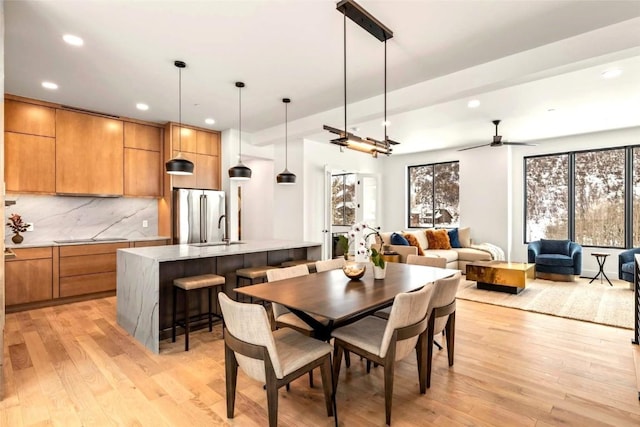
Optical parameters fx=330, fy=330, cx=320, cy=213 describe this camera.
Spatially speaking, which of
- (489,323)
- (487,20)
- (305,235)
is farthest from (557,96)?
(305,235)

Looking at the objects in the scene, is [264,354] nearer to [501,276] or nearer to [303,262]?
[303,262]

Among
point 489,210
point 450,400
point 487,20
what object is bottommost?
point 450,400

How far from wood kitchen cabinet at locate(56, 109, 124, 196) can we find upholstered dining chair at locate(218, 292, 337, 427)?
4.34 m

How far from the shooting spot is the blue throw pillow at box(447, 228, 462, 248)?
7.54 metres

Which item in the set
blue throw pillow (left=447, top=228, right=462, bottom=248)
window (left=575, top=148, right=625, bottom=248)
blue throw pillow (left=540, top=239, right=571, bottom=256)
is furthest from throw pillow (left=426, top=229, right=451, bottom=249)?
window (left=575, top=148, right=625, bottom=248)

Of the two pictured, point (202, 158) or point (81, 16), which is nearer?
point (81, 16)

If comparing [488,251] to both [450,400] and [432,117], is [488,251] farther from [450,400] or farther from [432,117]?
[450,400]

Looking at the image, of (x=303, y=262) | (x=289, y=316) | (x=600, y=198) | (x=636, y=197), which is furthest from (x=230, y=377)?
(x=636, y=197)

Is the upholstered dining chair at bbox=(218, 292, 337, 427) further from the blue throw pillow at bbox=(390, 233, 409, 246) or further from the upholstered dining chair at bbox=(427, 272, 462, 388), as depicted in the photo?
the blue throw pillow at bbox=(390, 233, 409, 246)

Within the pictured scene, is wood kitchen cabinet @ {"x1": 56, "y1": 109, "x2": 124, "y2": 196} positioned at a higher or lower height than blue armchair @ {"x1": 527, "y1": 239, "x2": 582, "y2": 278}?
higher

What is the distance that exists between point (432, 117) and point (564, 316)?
11.1ft

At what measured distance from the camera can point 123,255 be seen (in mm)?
3670

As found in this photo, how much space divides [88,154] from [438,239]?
6.76 meters

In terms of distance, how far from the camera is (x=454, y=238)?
759 cm
